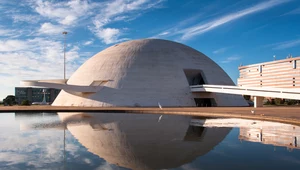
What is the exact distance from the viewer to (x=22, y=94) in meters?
104

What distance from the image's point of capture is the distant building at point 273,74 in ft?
316

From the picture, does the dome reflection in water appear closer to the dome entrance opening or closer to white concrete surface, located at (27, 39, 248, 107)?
white concrete surface, located at (27, 39, 248, 107)

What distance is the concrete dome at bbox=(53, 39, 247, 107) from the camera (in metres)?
37.4

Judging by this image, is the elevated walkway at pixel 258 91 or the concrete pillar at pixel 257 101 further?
the concrete pillar at pixel 257 101

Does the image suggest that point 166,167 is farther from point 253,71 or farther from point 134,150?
point 253,71

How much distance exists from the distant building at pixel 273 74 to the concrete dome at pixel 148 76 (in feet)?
209

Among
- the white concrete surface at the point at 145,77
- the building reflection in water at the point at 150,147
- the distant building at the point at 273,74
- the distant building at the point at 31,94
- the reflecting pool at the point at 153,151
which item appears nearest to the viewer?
the reflecting pool at the point at 153,151

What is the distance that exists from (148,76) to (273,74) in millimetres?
80251

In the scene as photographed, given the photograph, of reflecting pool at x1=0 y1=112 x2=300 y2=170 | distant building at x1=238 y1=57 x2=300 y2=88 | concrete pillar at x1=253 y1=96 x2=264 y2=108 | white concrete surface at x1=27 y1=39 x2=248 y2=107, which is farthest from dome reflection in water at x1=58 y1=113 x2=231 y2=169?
distant building at x1=238 y1=57 x2=300 y2=88

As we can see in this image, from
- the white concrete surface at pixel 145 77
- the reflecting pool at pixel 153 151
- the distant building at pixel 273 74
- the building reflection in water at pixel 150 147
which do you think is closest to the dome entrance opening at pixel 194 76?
the white concrete surface at pixel 145 77

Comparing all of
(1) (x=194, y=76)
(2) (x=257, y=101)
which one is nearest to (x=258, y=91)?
(2) (x=257, y=101)

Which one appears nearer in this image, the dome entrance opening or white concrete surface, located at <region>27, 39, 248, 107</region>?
white concrete surface, located at <region>27, 39, 248, 107</region>

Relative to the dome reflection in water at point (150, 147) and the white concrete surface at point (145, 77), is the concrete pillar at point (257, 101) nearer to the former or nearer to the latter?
the white concrete surface at point (145, 77)

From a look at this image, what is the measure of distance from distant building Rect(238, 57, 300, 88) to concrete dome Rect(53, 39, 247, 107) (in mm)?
63768
